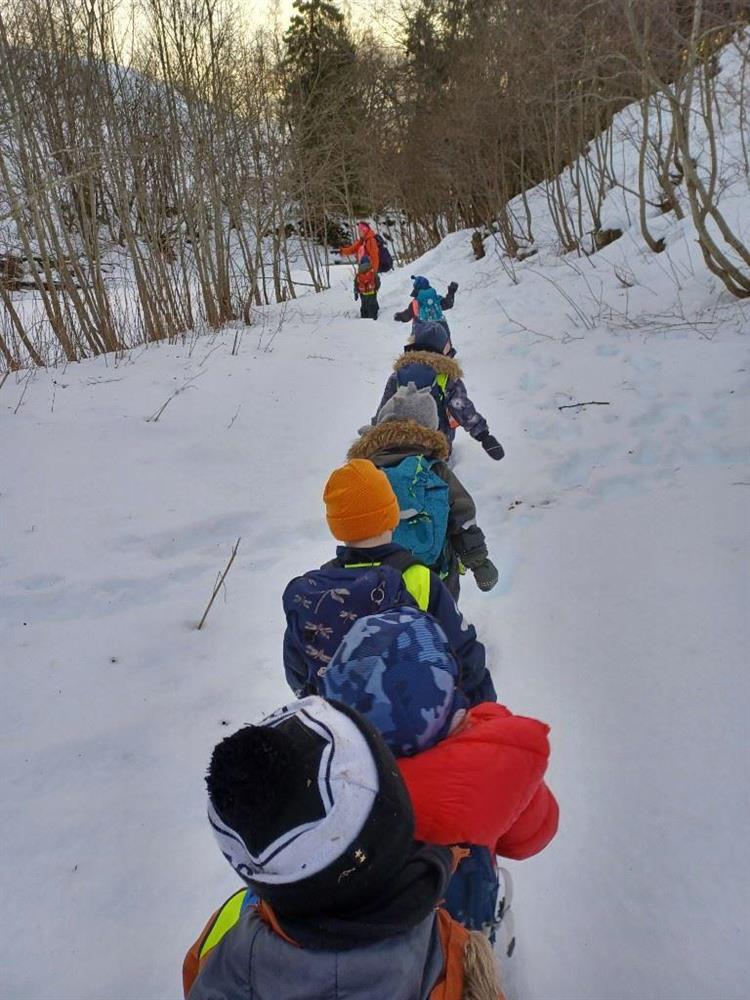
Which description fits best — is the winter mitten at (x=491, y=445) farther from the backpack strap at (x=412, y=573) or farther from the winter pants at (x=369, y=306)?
the winter pants at (x=369, y=306)

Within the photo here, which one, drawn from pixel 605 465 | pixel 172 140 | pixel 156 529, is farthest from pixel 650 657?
pixel 172 140

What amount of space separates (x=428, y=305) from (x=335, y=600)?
19.4 feet

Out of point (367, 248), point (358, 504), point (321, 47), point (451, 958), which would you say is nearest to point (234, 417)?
point (358, 504)

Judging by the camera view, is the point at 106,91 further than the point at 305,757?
Yes

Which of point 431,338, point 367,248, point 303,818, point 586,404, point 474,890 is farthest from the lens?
point 367,248

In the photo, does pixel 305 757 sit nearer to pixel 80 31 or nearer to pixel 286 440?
pixel 286 440

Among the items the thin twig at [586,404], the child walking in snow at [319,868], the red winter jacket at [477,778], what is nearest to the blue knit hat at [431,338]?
the thin twig at [586,404]

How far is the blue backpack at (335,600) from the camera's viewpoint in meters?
1.77

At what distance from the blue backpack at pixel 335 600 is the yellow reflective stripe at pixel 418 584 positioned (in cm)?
2

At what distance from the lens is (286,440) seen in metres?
5.64

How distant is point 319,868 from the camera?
0.86m

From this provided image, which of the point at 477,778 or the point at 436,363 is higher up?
the point at 436,363

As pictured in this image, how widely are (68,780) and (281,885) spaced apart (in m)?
1.92

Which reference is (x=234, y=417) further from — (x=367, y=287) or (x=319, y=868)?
(x=367, y=287)
